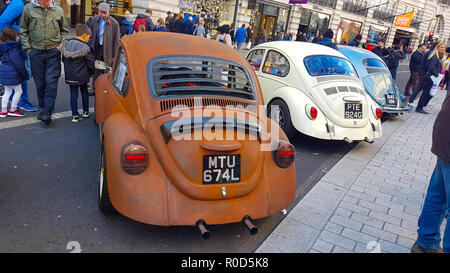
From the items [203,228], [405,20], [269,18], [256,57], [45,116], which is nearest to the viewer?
[203,228]

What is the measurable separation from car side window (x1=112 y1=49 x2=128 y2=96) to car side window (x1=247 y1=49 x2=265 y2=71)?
346 centimetres

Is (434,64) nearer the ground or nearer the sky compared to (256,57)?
nearer the sky

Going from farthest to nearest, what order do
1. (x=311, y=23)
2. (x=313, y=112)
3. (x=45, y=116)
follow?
(x=311, y=23)
(x=313, y=112)
(x=45, y=116)

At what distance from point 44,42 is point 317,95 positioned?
4519 millimetres

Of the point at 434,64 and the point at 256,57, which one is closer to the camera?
the point at 256,57

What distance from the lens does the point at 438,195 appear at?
2926 millimetres

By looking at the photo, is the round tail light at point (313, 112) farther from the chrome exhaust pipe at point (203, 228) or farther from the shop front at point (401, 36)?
the shop front at point (401, 36)

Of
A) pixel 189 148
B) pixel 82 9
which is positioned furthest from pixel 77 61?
pixel 82 9

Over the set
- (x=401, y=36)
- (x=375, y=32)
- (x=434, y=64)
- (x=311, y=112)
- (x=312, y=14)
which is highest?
(x=312, y=14)

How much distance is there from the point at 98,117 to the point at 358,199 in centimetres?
363

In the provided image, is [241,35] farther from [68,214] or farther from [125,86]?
[68,214]

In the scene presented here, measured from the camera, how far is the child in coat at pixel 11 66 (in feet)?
18.4

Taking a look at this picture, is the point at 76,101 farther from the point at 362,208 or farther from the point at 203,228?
the point at 362,208

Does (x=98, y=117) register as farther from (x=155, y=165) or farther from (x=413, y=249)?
(x=413, y=249)
